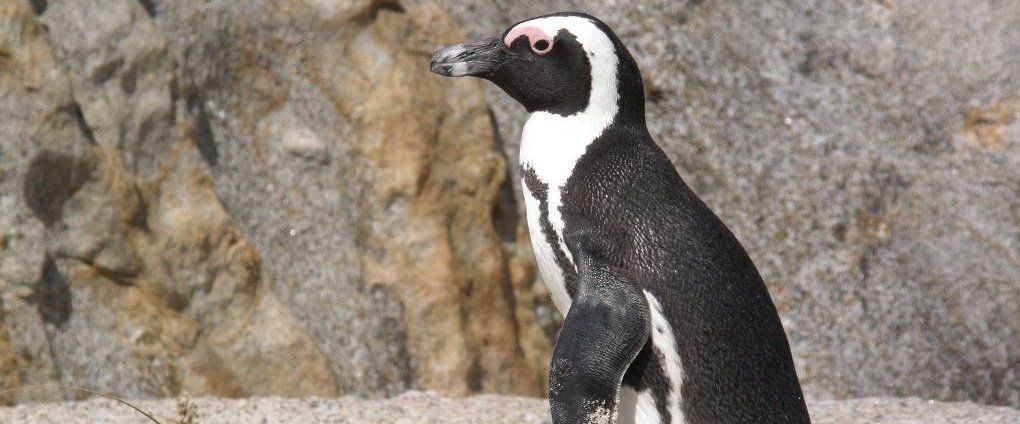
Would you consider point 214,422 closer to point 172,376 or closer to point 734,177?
point 172,376

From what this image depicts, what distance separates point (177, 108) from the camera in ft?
16.6

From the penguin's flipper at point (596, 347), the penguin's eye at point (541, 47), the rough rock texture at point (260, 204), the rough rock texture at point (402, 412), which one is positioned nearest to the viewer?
the penguin's flipper at point (596, 347)

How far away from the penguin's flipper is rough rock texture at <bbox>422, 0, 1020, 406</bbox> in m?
2.42

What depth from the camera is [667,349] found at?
2.69 meters

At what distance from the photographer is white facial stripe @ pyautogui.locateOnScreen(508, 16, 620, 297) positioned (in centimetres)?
294

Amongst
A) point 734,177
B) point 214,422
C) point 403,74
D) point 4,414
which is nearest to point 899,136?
point 734,177

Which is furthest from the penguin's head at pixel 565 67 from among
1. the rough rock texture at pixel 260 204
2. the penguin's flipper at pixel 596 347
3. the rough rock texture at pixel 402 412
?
the rough rock texture at pixel 260 204

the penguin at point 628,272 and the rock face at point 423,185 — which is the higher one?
the penguin at point 628,272

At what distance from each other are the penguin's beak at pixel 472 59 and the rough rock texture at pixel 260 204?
1935 mm

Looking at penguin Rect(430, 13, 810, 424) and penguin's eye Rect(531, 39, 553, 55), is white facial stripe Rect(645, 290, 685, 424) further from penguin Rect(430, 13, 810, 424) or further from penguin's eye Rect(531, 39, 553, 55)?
penguin's eye Rect(531, 39, 553, 55)

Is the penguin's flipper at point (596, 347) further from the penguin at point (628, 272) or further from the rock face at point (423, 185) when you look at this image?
the rock face at point (423, 185)

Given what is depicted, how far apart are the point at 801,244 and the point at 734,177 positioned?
392 millimetres

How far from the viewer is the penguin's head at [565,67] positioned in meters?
2.98

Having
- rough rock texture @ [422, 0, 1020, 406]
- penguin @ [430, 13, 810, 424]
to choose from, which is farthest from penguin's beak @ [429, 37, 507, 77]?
rough rock texture @ [422, 0, 1020, 406]
